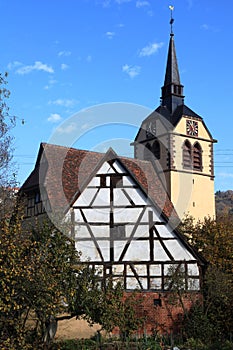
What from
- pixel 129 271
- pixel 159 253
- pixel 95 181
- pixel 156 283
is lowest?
pixel 156 283

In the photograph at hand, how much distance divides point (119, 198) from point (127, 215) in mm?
816

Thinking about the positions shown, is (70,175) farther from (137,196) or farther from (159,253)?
(159,253)

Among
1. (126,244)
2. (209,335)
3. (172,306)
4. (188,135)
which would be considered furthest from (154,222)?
(188,135)

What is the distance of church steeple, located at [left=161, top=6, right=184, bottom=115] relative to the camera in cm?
4206

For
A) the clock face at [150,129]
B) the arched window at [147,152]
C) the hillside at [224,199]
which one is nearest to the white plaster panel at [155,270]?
the arched window at [147,152]

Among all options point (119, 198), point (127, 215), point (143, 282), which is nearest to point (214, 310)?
point (143, 282)

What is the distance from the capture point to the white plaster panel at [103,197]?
850 inches

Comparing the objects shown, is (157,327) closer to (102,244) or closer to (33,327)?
(102,244)

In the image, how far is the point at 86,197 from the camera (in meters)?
21.6

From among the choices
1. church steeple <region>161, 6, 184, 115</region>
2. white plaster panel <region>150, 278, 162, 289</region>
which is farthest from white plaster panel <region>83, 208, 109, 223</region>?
church steeple <region>161, 6, 184, 115</region>

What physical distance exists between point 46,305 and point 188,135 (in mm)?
29416

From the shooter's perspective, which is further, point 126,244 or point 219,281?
point 126,244

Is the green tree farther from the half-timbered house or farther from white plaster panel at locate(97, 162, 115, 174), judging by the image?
white plaster panel at locate(97, 162, 115, 174)

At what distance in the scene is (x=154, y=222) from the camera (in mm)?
21234
